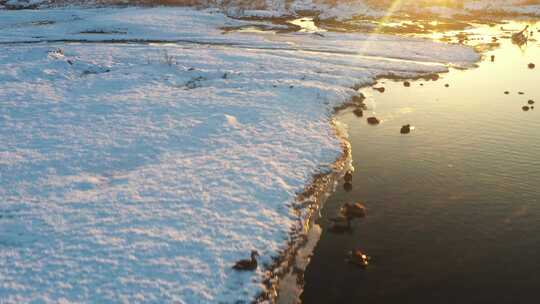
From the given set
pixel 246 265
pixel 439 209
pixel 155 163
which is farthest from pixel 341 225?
pixel 155 163

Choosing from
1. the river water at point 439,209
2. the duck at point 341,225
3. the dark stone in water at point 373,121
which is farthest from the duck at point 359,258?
the dark stone in water at point 373,121

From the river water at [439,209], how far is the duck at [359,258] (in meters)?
0.21

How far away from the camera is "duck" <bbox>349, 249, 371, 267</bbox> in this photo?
13.2 meters

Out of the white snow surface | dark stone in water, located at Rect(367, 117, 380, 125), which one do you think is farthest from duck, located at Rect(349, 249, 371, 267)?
dark stone in water, located at Rect(367, 117, 380, 125)

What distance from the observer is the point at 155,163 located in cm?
1833

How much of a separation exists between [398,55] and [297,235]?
34.4 meters

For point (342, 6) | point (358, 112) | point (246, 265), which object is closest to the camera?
point (246, 265)

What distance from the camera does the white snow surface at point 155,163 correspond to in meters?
12.2

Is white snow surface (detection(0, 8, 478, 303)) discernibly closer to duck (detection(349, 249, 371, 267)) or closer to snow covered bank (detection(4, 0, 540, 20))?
duck (detection(349, 249, 371, 267))

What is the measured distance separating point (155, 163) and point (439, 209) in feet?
38.1

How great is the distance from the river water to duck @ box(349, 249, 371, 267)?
0.68 ft

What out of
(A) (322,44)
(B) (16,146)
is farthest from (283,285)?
(A) (322,44)

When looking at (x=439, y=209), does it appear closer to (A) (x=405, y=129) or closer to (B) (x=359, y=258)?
(B) (x=359, y=258)

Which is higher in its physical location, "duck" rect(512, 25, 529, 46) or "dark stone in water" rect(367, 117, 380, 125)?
"duck" rect(512, 25, 529, 46)
